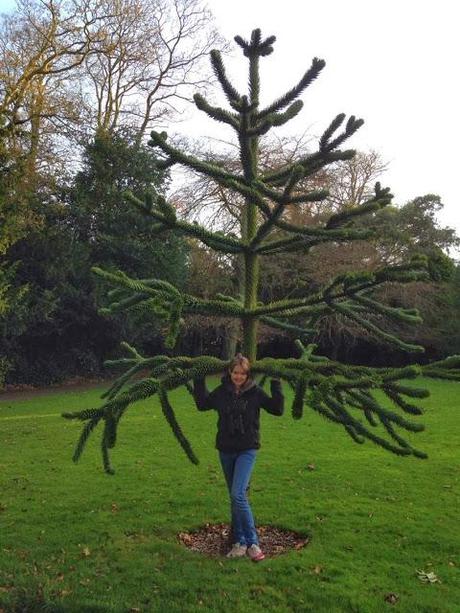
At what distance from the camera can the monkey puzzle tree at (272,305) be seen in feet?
15.4

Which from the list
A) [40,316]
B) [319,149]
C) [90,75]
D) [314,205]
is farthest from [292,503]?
[90,75]

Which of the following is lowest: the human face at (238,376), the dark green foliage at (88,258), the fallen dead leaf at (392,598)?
the fallen dead leaf at (392,598)

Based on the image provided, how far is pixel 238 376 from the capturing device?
5582mm

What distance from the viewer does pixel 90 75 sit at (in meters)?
27.5

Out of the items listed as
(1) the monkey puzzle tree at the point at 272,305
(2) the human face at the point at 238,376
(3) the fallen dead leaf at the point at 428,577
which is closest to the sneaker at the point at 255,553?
(1) the monkey puzzle tree at the point at 272,305

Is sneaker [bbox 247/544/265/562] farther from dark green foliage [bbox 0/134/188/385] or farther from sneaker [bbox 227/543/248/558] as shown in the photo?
dark green foliage [bbox 0/134/188/385]

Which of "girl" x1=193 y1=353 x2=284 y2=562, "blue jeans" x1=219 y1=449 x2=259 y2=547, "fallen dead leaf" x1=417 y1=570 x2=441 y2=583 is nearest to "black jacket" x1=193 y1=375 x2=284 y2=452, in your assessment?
"girl" x1=193 y1=353 x2=284 y2=562

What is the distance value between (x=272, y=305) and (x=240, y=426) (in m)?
1.17

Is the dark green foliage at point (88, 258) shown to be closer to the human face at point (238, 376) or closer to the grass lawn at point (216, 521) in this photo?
the grass lawn at point (216, 521)

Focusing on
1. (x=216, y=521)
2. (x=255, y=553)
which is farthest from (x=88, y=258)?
(x=255, y=553)

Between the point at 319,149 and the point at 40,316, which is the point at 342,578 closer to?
the point at 319,149

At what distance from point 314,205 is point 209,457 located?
19243 millimetres

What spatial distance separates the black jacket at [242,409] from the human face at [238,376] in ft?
0.16

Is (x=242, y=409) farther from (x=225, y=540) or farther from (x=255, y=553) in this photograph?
(x=225, y=540)
